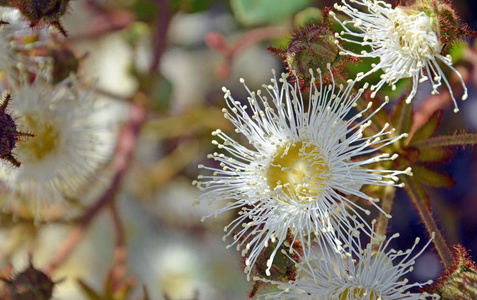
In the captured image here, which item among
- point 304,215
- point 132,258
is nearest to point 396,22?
point 304,215

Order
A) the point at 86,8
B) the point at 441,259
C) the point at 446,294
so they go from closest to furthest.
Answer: the point at 446,294, the point at 441,259, the point at 86,8

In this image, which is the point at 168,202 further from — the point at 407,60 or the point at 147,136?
the point at 407,60

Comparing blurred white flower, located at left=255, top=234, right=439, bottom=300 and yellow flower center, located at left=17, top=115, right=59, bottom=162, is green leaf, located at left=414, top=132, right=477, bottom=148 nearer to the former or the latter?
blurred white flower, located at left=255, top=234, right=439, bottom=300

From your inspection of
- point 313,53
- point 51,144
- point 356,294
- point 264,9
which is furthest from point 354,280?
point 51,144

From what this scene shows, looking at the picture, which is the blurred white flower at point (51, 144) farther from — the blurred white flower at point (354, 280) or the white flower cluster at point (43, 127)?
the blurred white flower at point (354, 280)

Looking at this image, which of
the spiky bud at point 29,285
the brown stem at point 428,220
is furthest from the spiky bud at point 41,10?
the brown stem at point 428,220

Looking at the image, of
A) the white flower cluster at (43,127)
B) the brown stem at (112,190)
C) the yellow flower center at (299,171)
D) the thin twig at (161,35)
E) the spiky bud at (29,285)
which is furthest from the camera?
the thin twig at (161,35)
